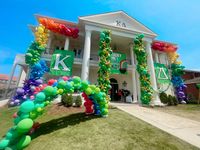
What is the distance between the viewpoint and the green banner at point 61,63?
12.1 meters

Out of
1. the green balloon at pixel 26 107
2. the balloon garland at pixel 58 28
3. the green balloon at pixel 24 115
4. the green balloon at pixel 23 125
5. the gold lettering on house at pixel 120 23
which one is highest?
the gold lettering on house at pixel 120 23

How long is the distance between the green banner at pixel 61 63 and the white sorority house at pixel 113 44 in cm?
132

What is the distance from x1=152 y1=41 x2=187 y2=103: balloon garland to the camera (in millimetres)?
15984

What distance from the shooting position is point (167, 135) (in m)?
4.55

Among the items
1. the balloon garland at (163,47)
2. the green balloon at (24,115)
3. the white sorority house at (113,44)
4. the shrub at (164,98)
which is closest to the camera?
the green balloon at (24,115)

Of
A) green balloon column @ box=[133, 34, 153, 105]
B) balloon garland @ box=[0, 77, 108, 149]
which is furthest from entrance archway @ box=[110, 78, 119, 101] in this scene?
balloon garland @ box=[0, 77, 108, 149]

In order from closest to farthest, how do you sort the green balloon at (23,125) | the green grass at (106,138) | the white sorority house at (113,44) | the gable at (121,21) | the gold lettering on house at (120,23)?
the green balloon at (23,125)
the green grass at (106,138)
the white sorority house at (113,44)
the gable at (121,21)
the gold lettering on house at (120,23)

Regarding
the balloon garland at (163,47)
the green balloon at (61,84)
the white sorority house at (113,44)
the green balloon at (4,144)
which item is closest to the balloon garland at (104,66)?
the white sorority house at (113,44)

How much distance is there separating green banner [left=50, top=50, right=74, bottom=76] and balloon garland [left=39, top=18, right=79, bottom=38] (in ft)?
8.29

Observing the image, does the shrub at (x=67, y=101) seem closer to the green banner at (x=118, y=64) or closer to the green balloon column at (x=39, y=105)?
the green balloon column at (x=39, y=105)

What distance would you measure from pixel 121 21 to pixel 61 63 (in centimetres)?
911

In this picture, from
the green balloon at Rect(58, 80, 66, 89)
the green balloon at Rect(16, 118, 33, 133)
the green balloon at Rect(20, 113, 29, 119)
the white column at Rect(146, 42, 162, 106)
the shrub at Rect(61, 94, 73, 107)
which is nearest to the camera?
the green balloon at Rect(16, 118, 33, 133)

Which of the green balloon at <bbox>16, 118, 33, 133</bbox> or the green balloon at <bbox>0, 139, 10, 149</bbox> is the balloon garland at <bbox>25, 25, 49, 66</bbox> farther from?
the green balloon at <bbox>0, 139, 10, 149</bbox>

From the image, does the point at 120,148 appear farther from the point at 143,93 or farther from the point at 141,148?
the point at 143,93
